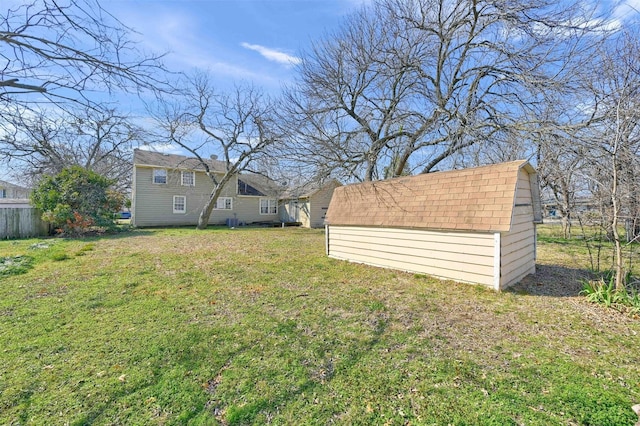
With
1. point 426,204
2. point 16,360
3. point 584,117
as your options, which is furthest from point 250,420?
point 584,117

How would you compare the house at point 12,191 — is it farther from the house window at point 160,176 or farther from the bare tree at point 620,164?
the bare tree at point 620,164

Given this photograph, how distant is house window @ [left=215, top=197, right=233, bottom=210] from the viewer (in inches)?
849

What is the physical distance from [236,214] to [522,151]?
62.5 feet

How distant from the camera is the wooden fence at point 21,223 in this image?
12.4 meters

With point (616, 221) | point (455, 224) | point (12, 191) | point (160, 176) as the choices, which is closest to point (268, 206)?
point (160, 176)

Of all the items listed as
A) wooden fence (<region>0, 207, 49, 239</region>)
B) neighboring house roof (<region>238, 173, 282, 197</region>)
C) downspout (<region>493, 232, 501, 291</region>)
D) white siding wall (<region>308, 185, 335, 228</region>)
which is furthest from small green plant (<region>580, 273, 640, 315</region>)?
wooden fence (<region>0, 207, 49, 239</region>)

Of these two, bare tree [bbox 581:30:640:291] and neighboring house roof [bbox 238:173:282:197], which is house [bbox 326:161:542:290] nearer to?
bare tree [bbox 581:30:640:291]

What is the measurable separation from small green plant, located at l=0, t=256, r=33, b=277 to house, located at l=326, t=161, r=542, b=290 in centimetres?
802

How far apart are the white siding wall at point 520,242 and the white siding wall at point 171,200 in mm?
19650

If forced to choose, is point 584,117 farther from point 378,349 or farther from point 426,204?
point 378,349

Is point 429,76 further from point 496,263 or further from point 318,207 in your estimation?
point 318,207

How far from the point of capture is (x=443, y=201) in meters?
6.32

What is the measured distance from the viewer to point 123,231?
50.0ft

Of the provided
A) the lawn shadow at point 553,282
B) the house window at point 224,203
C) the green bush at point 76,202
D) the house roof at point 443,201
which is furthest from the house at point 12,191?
the lawn shadow at point 553,282
